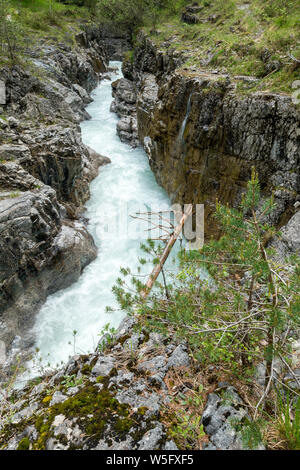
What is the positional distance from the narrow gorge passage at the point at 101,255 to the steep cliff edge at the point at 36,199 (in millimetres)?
472

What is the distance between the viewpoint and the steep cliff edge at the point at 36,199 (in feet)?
25.8

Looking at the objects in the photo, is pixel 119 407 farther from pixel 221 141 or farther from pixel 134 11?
pixel 134 11

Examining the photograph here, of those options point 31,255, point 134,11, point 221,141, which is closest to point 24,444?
point 31,255

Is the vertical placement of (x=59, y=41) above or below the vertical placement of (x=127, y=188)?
above

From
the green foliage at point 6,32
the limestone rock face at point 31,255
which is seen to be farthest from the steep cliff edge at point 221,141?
the green foliage at point 6,32

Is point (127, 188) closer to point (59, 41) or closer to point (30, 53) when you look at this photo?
point (30, 53)

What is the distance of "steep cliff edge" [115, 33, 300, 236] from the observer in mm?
7066

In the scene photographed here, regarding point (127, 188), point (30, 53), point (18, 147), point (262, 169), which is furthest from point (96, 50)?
point (262, 169)

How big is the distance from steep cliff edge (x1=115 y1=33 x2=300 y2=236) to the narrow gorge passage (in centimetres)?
210

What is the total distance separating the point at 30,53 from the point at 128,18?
17405 mm

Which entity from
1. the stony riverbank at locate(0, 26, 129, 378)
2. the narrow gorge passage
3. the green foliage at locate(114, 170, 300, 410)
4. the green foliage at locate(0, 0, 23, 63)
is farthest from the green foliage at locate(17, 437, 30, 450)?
the green foliage at locate(0, 0, 23, 63)

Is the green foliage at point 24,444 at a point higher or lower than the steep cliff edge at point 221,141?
lower

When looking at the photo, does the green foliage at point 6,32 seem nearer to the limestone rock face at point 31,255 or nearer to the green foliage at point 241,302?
the limestone rock face at point 31,255

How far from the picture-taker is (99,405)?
9.73 ft
